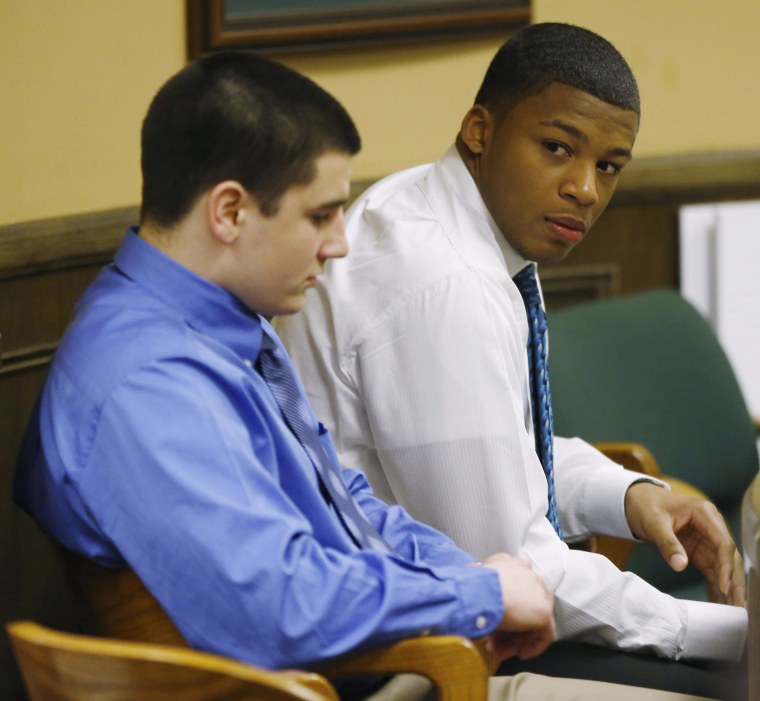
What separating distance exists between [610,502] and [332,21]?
128 cm

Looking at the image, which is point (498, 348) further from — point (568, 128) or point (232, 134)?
point (232, 134)

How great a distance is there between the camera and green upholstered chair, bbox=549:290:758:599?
280 cm

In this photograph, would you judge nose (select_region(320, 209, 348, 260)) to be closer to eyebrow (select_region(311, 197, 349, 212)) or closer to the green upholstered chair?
eyebrow (select_region(311, 197, 349, 212))

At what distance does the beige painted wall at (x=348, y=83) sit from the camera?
93.2 inches

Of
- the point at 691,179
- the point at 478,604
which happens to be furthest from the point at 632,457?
the point at 691,179

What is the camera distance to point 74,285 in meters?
2.41

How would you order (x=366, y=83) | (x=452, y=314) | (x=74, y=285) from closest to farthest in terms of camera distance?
(x=452, y=314) < (x=74, y=285) < (x=366, y=83)

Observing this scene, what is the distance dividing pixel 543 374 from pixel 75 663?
3.21 ft

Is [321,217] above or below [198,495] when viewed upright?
above

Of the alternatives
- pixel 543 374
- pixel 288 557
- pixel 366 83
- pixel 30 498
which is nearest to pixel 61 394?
pixel 30 498

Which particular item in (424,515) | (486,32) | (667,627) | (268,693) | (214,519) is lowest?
(667,627)

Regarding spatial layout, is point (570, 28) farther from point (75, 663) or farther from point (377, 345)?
point (75, 663)

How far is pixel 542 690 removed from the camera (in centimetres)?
174

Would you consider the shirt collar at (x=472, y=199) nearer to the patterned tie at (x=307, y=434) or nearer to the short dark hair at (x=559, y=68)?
the short dark hair at (x=559, y=68)
